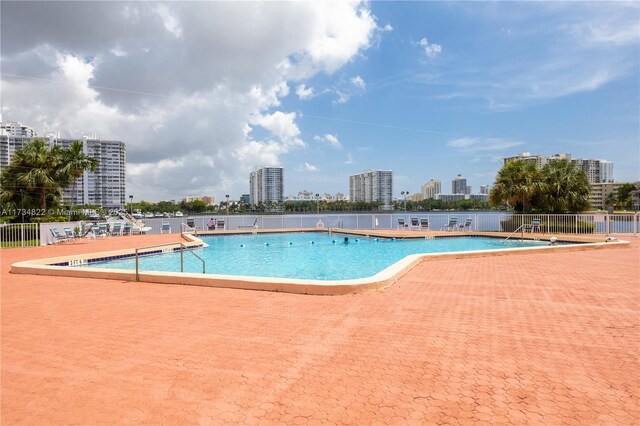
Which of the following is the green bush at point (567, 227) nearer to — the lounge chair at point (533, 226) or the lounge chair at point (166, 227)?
the lounge chair at point (533, 226)

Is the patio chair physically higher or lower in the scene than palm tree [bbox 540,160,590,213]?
lower

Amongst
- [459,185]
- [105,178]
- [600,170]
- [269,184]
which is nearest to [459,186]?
[459,185]

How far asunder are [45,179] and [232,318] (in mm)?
24109

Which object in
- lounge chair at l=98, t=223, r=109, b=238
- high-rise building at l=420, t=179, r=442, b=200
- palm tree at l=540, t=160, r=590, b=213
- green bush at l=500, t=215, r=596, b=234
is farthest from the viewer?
high-rise building at l=420, t=179, r=442, b=200

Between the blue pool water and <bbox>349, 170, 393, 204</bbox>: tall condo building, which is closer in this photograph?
the blue pool water

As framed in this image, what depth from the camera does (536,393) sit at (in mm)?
2799

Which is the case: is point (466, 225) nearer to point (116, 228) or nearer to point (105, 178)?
point (116, 228)

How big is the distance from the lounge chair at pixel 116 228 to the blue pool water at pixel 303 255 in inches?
216

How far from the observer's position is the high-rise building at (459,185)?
520 feet

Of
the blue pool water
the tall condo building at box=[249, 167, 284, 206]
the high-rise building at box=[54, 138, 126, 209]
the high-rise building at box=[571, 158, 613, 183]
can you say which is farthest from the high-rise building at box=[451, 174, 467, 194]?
the blue pool water

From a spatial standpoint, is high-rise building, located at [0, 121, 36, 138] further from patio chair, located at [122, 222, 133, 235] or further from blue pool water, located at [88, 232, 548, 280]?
blue pool water, located at [88, 232, 548, 280]

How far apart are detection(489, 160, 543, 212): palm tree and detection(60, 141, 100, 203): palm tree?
93.2 feet

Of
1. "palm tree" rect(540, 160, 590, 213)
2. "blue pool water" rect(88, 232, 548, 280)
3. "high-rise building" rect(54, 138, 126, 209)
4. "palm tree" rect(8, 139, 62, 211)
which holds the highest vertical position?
"high-rise building" rect(54, 138, 126, 209)

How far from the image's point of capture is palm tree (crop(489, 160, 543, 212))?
2133 cm
